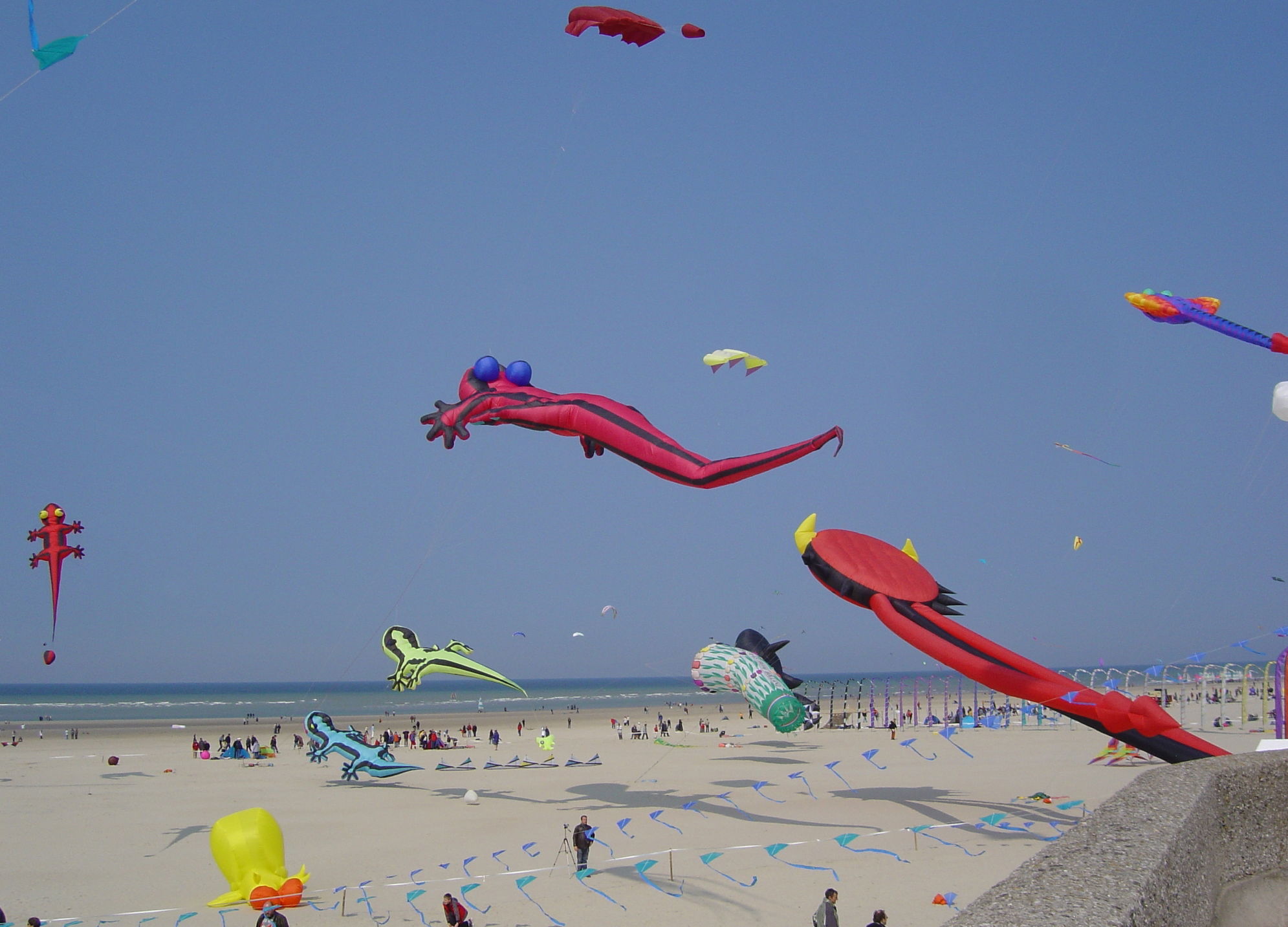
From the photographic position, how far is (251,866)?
532 inches

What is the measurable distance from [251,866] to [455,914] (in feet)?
→ 12.8

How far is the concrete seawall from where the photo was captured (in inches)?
133

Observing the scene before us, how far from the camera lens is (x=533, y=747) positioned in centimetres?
3822

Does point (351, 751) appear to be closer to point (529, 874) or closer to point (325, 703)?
point (529, 874)

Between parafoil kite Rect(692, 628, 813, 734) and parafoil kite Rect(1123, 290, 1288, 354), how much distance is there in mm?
12209

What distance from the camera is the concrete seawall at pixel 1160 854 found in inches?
133

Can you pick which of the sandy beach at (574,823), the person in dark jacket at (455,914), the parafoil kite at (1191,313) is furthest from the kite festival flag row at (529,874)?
the parafoil kite at (1191,313)

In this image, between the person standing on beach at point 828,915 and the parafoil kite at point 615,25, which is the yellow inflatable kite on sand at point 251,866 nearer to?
the person standing on beach at point 828,915

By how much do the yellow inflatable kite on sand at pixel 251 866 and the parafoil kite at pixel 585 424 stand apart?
6.76 metres

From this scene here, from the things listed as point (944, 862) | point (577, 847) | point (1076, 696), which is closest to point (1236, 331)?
point (1076, 696)

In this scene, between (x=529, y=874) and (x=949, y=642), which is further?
(x=529, y=874)

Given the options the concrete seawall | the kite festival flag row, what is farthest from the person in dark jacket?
the concrete seawall

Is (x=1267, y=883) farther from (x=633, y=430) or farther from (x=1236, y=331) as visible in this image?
(x=633, y=430)

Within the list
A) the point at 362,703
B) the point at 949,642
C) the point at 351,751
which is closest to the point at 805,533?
the point at 949,642
